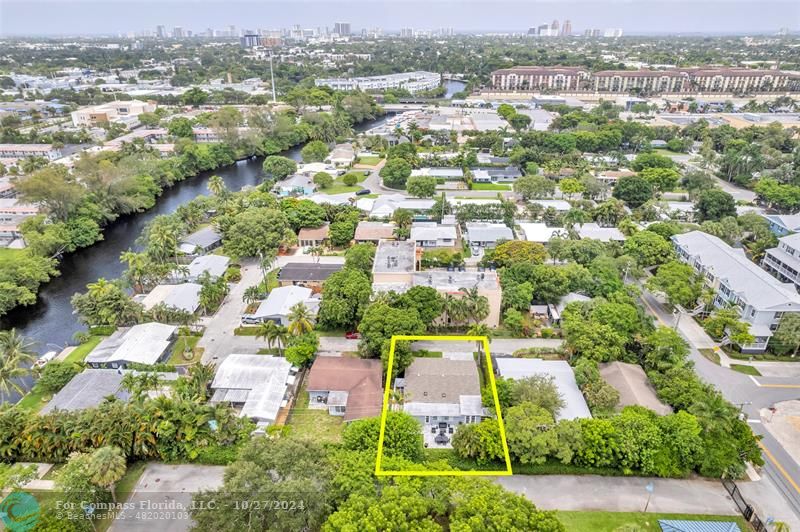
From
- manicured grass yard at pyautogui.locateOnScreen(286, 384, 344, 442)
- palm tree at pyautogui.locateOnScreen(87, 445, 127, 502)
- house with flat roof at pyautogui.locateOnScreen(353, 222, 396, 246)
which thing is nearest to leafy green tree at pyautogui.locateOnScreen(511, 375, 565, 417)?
manicured grass yard at pyautogui.locateOnScreen(286, 384, 344, 442)

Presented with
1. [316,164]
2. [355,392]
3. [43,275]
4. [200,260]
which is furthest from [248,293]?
[316,164]

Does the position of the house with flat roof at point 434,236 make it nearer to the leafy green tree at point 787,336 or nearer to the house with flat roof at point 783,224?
the leafy green tree at point 787,336

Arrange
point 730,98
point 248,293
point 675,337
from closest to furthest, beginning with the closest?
point 675,337 → point 248,293 → point 730,98

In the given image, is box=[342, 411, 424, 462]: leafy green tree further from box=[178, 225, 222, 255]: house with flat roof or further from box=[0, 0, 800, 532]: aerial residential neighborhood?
box=[178, 225, 222, 255]: house with flat roof

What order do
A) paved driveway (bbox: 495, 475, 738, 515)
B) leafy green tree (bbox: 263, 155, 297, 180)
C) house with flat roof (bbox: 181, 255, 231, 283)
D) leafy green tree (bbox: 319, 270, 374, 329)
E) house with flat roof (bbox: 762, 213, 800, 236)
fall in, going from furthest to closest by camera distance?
leafy green tree (bbox: 263, 155, 297, 180), house with flat roof (bbox: 762, 213, 800, 236), house with flat roof (bbox: 181, 255, 231, 283), leafy green tree (bbox: 319, 270, 374, 329), paved driveway (bbox: 495, 475, 738, 515)

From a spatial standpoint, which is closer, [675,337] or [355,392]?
[355,392]

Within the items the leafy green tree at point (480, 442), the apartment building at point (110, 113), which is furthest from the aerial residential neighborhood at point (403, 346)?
the apartment building at point (110, 113)

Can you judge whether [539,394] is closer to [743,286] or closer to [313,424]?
[313,424]

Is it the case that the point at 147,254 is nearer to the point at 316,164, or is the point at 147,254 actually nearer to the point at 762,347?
the point at 316,164
